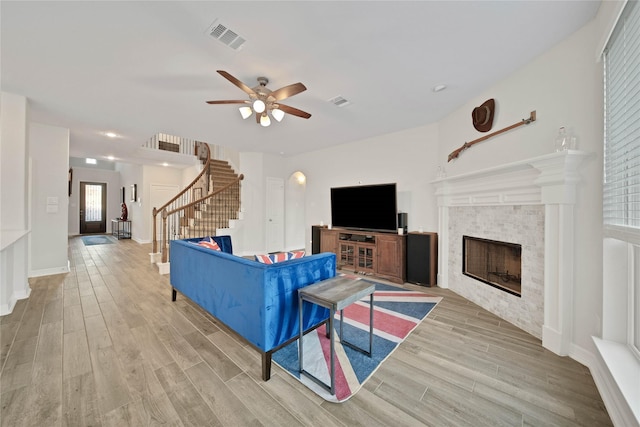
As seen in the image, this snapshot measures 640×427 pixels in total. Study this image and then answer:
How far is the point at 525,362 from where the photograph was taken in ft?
6.66

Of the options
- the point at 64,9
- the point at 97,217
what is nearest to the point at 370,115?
the point at 64,9

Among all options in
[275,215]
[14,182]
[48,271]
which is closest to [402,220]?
[275,215]

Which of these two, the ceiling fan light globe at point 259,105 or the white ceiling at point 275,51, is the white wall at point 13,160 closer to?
the white ceiling at point 275,51

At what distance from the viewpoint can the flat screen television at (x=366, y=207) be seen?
4293mm

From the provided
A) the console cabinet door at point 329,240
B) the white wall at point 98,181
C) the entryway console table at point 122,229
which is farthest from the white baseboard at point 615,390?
the white wall at point 98,181

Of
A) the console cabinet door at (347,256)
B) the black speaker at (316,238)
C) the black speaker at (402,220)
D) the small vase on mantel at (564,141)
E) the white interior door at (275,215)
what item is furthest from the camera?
the white interior door at (275,215)

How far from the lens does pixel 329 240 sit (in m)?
5.24

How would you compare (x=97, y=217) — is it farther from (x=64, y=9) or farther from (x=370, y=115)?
(x=370, y=115)

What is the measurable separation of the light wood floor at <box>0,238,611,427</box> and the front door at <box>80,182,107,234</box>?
9874 mm

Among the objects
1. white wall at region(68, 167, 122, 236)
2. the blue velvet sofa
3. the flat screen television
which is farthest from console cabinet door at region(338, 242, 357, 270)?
white wall at region(68, 167, 122, 236)

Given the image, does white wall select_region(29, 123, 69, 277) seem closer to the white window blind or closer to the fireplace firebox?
the fireplace firebox

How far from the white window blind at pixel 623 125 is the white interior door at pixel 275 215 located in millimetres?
5850

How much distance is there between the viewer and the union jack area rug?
1.82 metres

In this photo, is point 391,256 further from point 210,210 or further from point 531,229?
point 210,210
